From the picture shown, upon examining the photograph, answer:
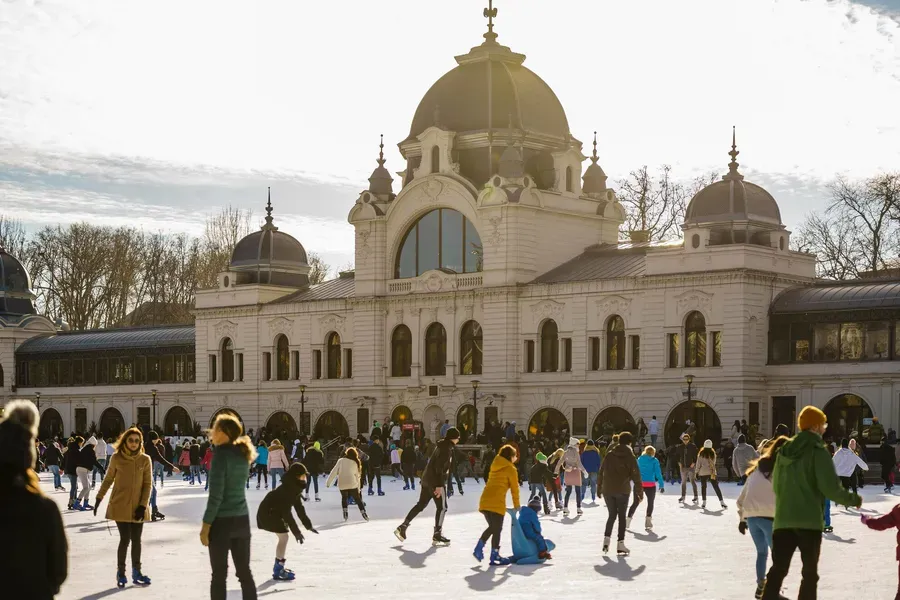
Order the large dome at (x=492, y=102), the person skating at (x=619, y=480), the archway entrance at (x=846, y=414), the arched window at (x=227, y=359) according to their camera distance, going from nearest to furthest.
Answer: the person skating at (x=619, y=480)
the archway entrance at (x=846, y=414)
the large dome at (x=492, y=102)
the arched window at (x=227, y=359)

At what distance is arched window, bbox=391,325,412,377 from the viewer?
71062 mm

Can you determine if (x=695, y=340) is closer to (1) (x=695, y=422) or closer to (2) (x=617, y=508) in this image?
(1) (x=695, y=422)

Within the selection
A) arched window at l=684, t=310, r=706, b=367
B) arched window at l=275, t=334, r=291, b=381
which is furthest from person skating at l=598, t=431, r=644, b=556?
arched window at l=275, t=334, r=291, b=381

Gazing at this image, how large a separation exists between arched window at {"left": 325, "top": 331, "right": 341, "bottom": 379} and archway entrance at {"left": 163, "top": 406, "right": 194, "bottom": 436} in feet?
33.3

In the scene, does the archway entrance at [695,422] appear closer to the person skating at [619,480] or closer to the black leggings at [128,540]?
the person skating at [619,480]

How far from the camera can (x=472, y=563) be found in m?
20.8

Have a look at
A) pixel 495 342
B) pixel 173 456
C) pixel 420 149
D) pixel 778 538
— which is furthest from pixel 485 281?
pixel 778 538

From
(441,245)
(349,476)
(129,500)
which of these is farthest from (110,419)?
(129,500)

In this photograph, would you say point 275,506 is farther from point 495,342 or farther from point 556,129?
point 556,129

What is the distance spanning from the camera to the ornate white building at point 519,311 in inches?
2302

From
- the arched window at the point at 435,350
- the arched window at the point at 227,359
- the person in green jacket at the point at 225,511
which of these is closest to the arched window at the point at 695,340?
the arched window at the point at 435,350

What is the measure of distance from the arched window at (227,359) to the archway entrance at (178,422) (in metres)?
3.48

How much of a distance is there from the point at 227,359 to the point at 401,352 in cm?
1218

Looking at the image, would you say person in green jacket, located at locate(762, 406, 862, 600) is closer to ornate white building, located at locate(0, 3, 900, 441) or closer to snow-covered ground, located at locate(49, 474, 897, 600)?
snow-covered ground, located at locate(49, 474, 897, 600)
